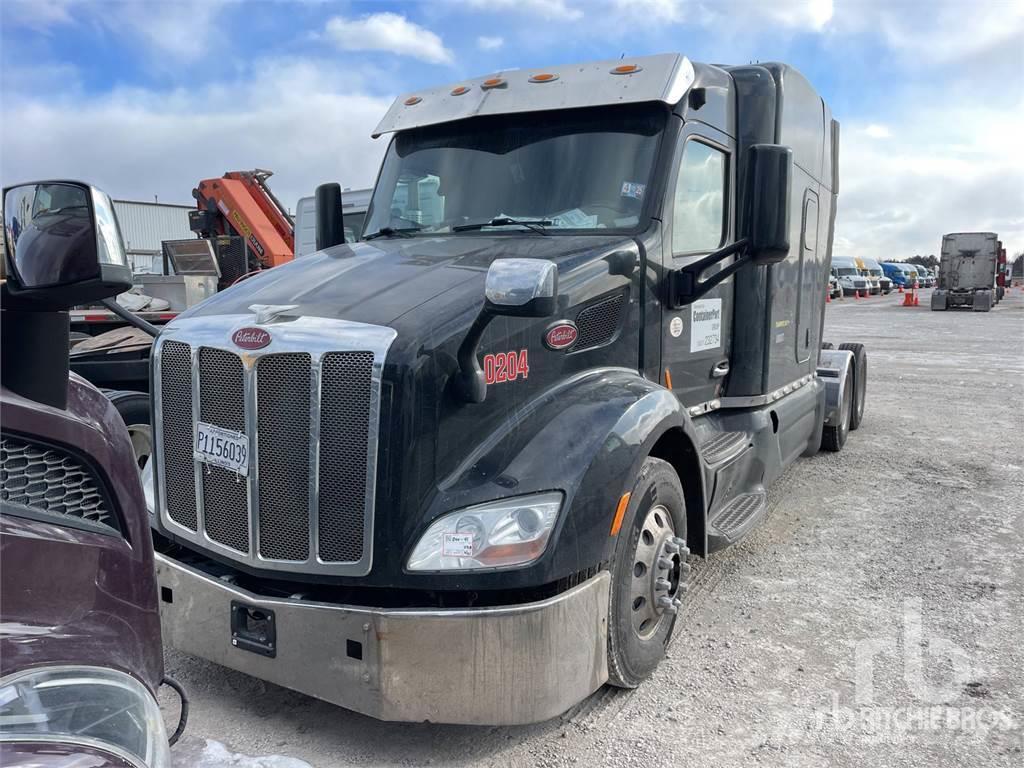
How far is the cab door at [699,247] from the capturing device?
422cm

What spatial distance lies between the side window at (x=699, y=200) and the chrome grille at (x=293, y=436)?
2.06 m

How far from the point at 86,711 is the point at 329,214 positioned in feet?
13.8

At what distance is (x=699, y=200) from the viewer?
451 centimetres

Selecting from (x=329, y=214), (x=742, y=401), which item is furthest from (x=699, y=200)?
(x=329, y=214)

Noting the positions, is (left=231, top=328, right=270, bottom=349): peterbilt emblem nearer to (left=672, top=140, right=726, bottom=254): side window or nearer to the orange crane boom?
(left=672, top=140, right=726, bottom=254): side window

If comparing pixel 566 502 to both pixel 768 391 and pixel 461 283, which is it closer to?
pixel 461 283

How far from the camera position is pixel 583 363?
3594mm

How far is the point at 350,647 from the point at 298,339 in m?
1.10

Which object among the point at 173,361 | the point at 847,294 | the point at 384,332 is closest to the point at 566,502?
the point at 384,332

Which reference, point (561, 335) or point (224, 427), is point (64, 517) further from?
point (561, 335)

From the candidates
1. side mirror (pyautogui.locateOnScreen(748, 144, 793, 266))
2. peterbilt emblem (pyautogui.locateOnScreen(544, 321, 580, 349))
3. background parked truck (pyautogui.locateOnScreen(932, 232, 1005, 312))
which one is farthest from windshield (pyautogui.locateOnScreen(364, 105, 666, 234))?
background parked truck (pyautogui.locateOnScreen(932, 232, 1005, 312))

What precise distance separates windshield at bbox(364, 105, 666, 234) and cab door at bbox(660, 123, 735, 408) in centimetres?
23

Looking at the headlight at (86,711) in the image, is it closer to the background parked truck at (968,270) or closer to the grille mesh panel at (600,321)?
the grille mesh panel at (600,321)

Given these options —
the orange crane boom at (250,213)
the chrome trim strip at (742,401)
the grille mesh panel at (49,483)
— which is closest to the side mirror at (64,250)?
the grille mesh panel at (49,483)
